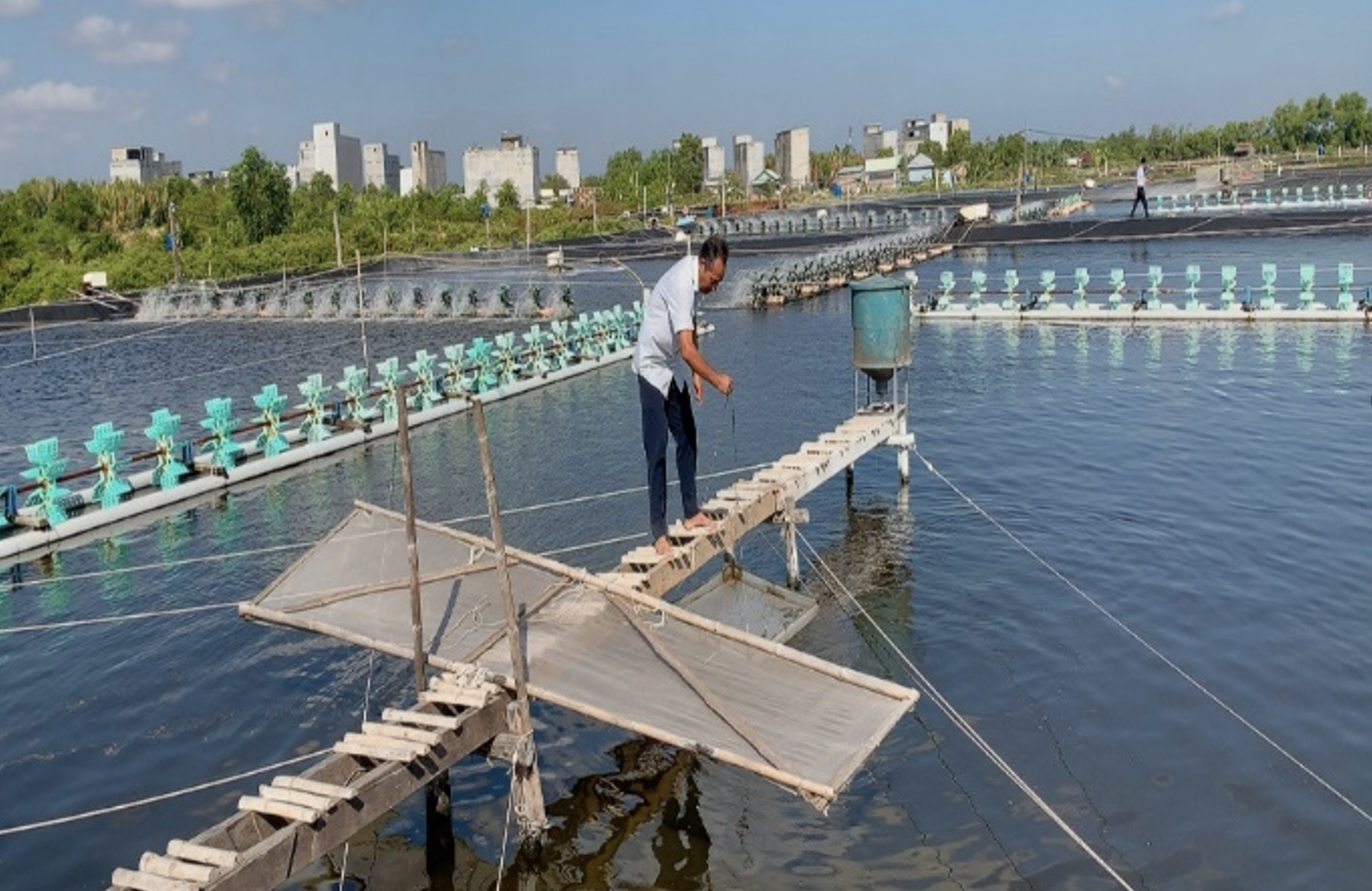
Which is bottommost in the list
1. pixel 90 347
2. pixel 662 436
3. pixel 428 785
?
pixel 428 785

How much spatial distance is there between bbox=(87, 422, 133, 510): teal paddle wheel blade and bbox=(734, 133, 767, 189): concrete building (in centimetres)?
10837

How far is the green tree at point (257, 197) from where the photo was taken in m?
54.9

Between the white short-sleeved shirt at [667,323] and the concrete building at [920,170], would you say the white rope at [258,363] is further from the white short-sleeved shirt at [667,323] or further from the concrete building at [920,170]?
the concrete building at [920,170]

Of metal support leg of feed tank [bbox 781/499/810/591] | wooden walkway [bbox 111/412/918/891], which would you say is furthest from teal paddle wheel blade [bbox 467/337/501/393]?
wooden walkway [bbox 111/412/918/891]

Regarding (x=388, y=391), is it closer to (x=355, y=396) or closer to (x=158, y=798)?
(x=355, y=396)

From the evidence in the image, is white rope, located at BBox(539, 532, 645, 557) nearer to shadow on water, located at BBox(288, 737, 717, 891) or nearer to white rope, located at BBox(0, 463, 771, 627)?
white rope, located at BBox(0, 463, 771, 627)

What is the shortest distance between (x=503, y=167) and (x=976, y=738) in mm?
105330

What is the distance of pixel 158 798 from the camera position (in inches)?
279

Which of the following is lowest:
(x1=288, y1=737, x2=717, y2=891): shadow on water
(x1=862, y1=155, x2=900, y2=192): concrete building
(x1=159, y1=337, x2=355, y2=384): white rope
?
(x1=288, y1=737, x2=717, y2=891): shadow on water

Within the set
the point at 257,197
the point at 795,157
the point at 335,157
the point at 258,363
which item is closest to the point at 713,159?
the point at 795,157

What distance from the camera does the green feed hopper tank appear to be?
519 inches

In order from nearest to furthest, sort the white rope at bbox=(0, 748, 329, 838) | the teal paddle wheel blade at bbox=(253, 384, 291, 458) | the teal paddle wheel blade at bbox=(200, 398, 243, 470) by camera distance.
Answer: the white rope at bbox=(0, 748, 329, 838) < the teal paddle wheel blade at bbox=(200, 398, 243, 470) < the teal paddle wheel blade at bbox=(253, 384, 291, 458)

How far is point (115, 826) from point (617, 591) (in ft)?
10.2

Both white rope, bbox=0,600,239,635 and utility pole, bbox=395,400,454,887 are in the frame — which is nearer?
utility pole, bbox=395,400,454,887
